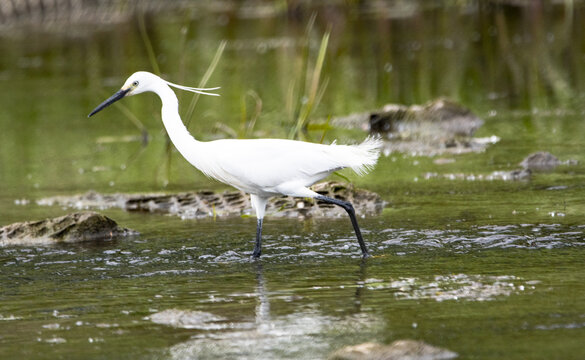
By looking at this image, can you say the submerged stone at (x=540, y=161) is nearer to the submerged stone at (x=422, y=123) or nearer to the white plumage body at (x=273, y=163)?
the submerged stone at (x=422, y=123)

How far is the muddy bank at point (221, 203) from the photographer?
924cm

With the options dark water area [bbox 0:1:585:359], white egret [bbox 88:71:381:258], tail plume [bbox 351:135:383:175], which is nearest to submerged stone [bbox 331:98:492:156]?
A: dark water area [bbox 0:1:585:359]

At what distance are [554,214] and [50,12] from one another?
33.8m

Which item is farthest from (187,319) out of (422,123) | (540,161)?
(422,123)

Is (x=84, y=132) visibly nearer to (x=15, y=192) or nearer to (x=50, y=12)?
(x=15, y=192)

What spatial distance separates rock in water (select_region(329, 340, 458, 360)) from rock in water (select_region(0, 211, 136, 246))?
13.8 feet

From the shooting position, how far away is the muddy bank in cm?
924

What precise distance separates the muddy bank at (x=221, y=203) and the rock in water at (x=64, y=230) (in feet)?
3.40

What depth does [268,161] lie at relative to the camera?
739 centimetres

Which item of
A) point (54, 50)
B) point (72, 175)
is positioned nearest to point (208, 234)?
point (72, 175)

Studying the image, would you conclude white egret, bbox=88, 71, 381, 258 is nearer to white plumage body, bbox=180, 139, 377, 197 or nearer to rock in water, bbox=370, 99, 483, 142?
white plumage body, bbox=180, 139, 377, 197

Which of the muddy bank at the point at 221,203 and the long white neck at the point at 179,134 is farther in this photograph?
the muddy bank at the point at 221,203

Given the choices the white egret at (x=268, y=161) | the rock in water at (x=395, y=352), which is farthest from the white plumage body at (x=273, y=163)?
the rock in water at (x=395, y=352)

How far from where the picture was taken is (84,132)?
1562 cm
